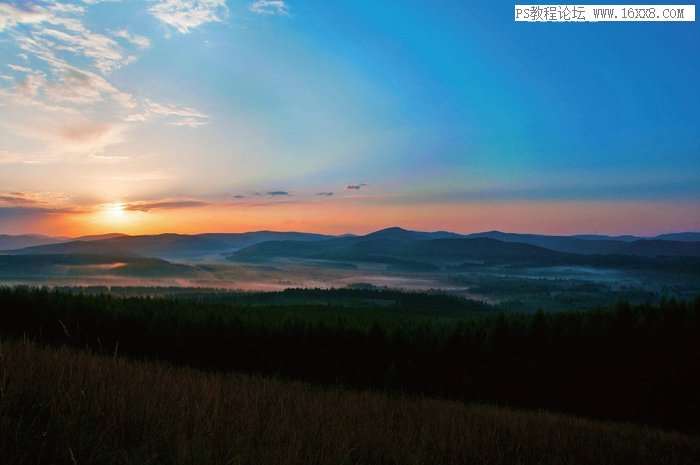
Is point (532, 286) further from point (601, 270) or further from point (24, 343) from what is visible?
point (24, 343)

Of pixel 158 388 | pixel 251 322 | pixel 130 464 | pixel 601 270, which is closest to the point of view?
pixel 130 464

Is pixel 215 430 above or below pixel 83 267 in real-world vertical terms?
above

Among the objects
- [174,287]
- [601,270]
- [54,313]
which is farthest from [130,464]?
[601,270]

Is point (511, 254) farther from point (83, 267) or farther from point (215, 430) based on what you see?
point (215, 430)

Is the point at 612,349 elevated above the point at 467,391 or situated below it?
above

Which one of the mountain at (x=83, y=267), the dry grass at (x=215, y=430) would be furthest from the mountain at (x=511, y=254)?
the dry grass at (x=215, y=430)

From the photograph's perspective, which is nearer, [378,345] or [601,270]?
[378,345]

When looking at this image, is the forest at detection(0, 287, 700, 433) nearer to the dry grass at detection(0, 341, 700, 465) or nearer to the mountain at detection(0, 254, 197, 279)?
the dry grass at detection(0, 341, 700, 465)

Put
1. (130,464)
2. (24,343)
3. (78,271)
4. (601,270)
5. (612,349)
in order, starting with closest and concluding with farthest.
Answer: (130,464) < (24,343) < (612,349) < (78,271) < (601,270)

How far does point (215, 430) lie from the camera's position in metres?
5.74

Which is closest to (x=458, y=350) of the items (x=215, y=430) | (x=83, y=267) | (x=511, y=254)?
(x=215, y=430)

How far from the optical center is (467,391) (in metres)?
19.9

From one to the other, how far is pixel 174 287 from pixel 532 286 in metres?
73.9

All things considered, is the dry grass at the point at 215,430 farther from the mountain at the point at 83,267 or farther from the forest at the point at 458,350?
the mountain at the point at 83,267
